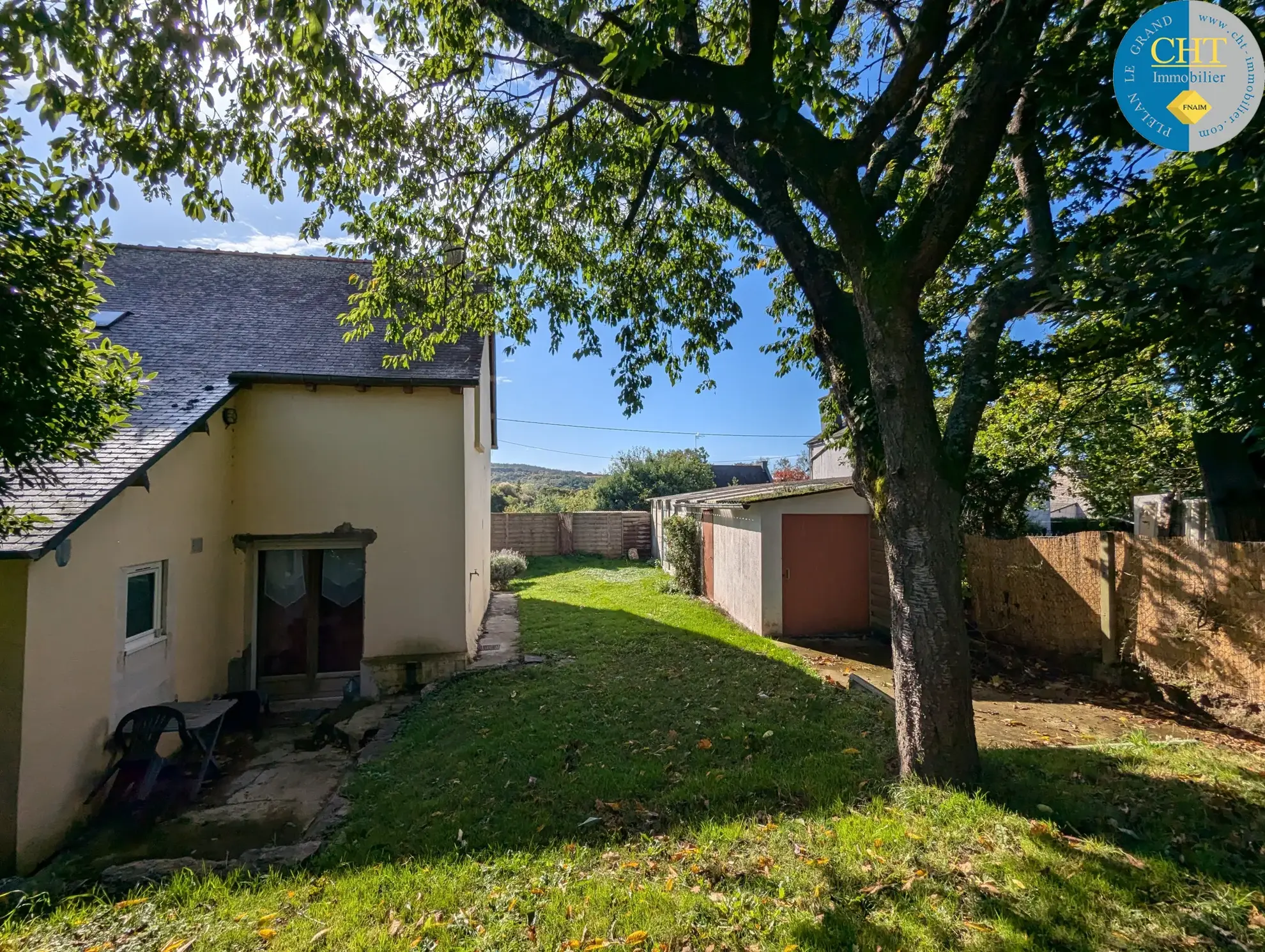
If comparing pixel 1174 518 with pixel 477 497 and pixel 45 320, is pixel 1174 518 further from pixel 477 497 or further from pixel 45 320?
pixel 45 320

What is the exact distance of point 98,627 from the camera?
497 cm

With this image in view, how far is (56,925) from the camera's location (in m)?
3.19

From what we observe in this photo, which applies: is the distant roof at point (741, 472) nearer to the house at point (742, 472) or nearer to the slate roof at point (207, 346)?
the house at point (742, 472)

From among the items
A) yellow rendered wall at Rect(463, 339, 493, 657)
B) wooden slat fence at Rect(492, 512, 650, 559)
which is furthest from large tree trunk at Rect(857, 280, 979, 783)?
wooden slat fence at Rect(492, 512, 650, 559)

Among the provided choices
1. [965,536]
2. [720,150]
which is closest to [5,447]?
[720,150]

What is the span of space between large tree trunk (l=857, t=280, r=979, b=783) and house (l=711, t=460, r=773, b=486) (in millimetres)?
39284

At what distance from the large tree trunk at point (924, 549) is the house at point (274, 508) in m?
5.88

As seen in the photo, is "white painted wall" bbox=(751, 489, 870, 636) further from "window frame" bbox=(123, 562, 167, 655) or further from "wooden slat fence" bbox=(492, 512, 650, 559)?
"wooden slat fence" bbox=(492, 512, 650, 559)

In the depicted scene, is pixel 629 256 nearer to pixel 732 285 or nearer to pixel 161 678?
pixel 732 285

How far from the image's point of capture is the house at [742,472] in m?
44.6

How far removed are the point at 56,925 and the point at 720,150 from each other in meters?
7.54

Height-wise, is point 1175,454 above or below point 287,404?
below

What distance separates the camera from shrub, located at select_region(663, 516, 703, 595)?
1466 centimetres

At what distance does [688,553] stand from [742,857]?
11584 millimetres
